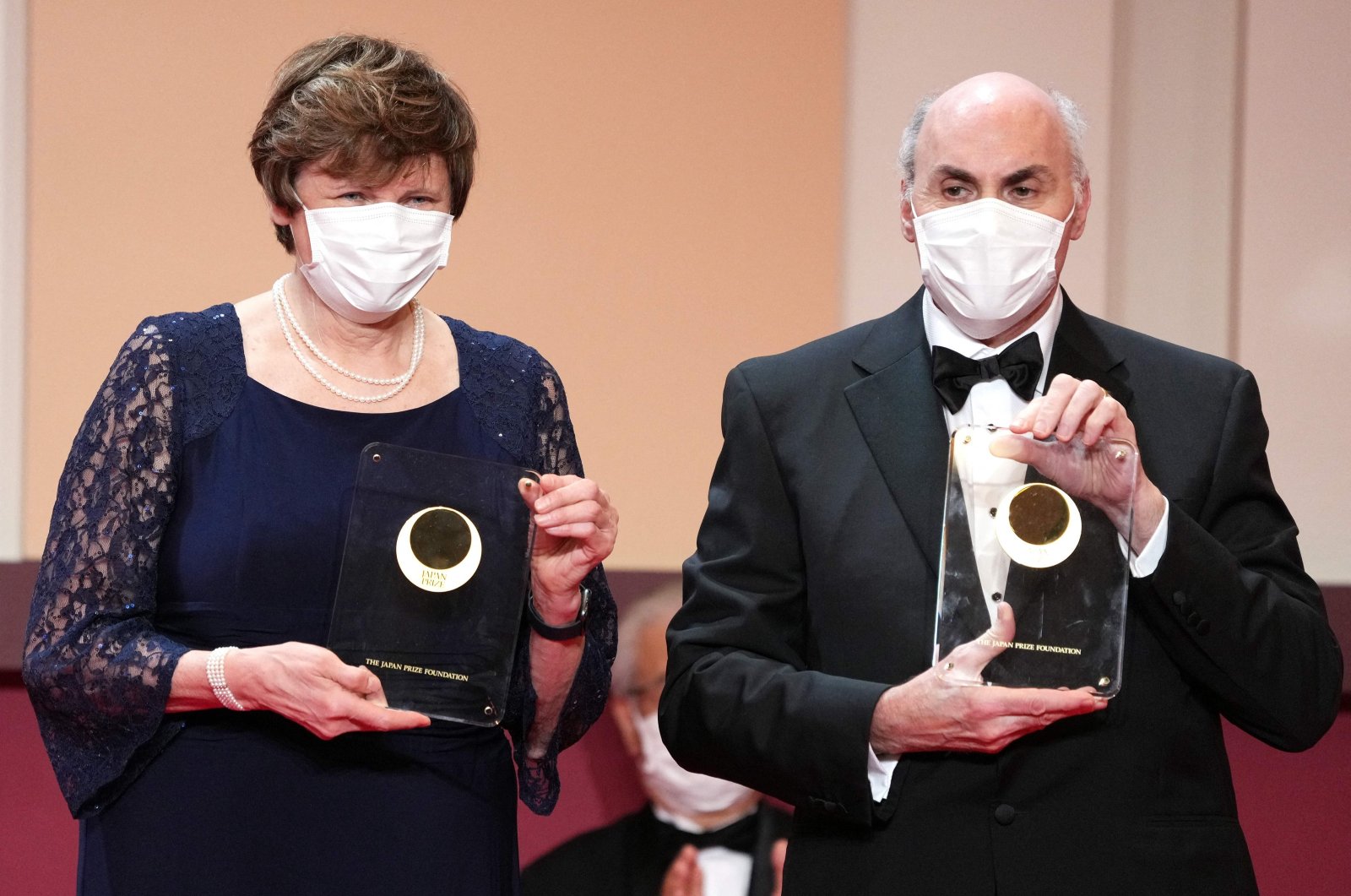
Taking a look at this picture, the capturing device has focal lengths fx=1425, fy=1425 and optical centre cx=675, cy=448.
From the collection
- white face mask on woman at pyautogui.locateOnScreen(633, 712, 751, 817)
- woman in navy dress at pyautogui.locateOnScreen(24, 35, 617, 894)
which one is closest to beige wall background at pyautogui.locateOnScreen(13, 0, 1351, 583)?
white face mask on woman at pyautogui.locateOnScreen(633, 712, 751, 817)

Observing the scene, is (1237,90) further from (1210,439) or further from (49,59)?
(49,59)

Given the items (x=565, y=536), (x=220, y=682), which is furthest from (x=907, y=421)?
(x=220, y=682)

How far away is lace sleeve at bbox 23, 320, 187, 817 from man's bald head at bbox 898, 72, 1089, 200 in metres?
1.05

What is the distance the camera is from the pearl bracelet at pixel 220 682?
1698mm

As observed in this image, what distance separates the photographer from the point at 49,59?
131 inches

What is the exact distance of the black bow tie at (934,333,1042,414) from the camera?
5.88ft

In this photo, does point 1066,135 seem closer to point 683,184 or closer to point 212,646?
point 212,646

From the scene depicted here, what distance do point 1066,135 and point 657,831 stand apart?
1977mm

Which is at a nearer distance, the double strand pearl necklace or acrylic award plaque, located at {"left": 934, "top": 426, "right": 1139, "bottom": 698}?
acrylic award plaque, located at {"left": 934, "top": 426, "right": 1139, "bottom": 698}

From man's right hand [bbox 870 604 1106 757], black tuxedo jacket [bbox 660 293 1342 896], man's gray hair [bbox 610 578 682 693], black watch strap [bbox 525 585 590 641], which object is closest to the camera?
man's right hand [bbox 870 604 1106 757]

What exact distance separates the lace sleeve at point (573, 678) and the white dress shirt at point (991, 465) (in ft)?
1.60

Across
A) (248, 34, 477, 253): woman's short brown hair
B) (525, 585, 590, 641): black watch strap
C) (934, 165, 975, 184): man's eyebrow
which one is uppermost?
(248, 34, 477, 253): woman's short brown hair

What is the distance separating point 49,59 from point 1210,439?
9.11 feet

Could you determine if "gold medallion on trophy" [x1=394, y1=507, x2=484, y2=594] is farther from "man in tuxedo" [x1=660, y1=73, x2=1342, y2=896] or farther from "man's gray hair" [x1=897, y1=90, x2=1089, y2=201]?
"man's gray hair" [x1=897, y1=90, x2=1089, y2=201]
